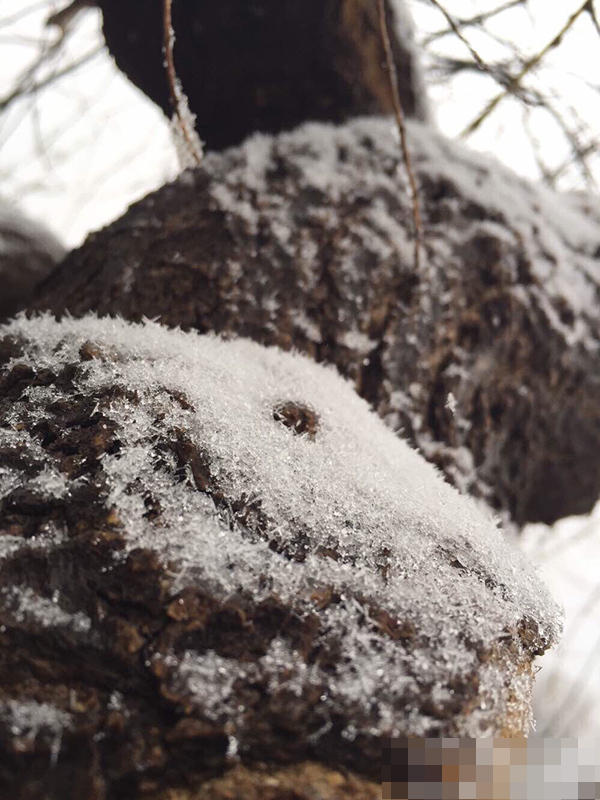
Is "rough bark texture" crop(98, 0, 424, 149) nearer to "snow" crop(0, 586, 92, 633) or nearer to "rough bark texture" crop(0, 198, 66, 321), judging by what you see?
"rough bark texture" crop(0, 198, 66, 321)

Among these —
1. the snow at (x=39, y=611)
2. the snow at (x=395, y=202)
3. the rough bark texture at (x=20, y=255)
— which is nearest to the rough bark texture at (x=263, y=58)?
the snow at (x=395, y=202)

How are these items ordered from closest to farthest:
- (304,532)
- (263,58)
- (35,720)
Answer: (35,720) < (304,532) < (263,58)

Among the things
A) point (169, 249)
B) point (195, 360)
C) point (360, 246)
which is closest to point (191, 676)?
point (195, 360)

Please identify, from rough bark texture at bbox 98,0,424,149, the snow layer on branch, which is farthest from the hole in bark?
rough bark texture at bbox 98,0,424,149

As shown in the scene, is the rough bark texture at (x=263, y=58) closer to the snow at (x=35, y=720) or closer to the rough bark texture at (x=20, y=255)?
the rough bark texture at (x=20, y=255)

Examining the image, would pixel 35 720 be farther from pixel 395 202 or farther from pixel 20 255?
pixel 20 255

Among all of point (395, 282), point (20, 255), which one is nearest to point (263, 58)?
point (395, 282)

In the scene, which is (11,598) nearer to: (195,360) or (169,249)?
(195,360)

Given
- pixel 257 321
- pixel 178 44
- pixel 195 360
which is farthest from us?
pixel 178 44
